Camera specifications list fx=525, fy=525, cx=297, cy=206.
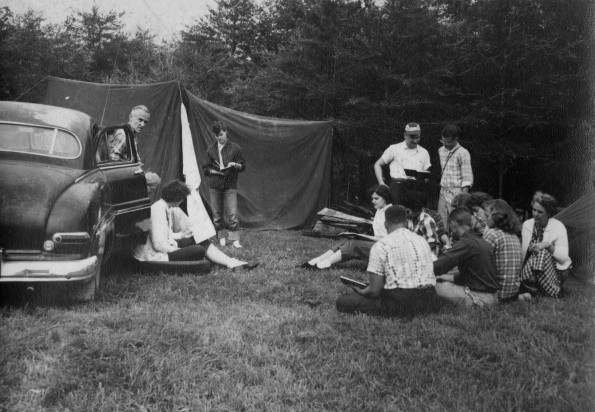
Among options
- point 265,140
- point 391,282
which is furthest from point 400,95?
point 391,282

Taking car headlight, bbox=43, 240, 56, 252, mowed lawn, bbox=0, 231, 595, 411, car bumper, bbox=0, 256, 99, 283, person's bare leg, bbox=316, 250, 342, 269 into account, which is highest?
car headlight, bbox=43, 240, 56, 252

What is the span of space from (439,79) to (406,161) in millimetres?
7138

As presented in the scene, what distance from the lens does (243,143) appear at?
9.91m

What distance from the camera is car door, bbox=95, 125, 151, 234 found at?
212 inches

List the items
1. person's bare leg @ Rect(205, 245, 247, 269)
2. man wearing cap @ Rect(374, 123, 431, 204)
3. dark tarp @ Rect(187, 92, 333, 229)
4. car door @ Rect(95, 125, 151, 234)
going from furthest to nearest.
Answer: dark tarp @ Rect(187, 92, 333, 229) → man wearing cap @ Rect(374, 123, 431, 204) → person's bare leg @ Rect(205, 245, 247, 269) → car door @ Rect(95, 125, 151, 234)

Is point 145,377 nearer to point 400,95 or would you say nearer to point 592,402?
point 592,402

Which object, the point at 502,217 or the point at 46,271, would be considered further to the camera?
the point at 502,217

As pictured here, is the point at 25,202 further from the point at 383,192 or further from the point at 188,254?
the point at 383,192

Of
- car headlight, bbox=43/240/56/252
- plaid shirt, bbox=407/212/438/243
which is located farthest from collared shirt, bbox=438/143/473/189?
car headlight, bbox=43/240/56/252

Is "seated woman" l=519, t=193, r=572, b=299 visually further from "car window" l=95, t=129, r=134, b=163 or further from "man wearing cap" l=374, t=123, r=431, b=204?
"car window" l=95, t=129, r=134, b=163

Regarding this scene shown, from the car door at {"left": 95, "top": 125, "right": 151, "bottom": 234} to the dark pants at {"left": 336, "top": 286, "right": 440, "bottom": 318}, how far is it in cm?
259

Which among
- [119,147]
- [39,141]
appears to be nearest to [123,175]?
[119,147]

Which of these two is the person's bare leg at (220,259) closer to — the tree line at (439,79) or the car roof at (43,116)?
the car roof at (43,116)

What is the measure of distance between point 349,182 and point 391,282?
942cm
